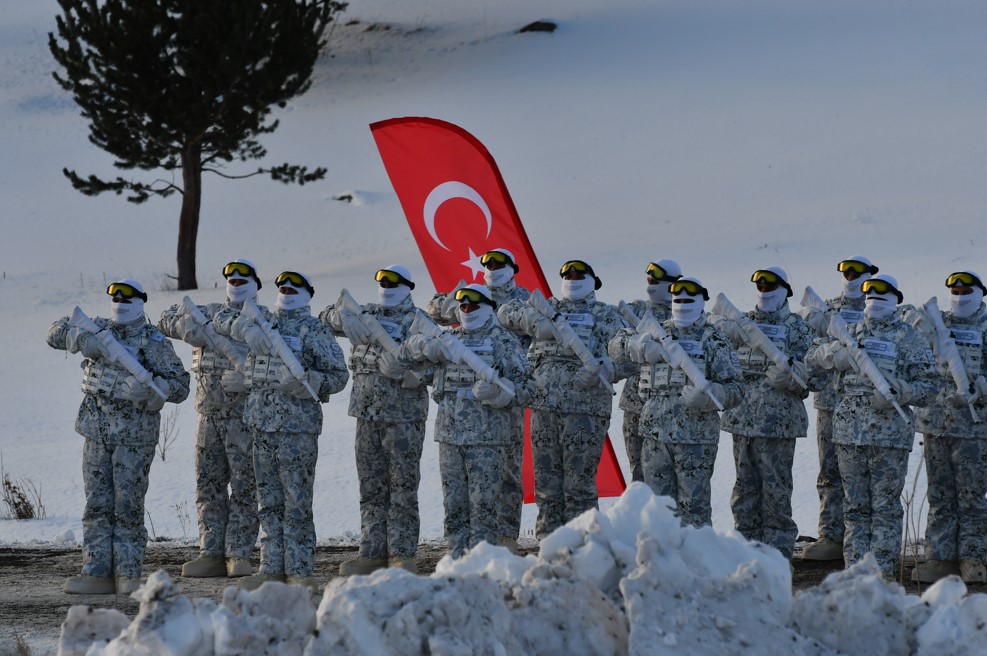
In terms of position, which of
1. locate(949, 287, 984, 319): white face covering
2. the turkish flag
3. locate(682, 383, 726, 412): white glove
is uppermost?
the turkish flag

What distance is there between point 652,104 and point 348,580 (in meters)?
37.5

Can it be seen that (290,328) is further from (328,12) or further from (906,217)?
(906,217)

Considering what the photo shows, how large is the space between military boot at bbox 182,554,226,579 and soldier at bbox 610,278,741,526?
10.1 feet

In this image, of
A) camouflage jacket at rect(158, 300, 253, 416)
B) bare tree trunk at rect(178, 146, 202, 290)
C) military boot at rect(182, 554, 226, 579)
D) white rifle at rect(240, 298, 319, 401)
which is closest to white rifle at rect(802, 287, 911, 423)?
white rifle at rect(240, 298, 319, 401)

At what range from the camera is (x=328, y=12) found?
2766 centimetres

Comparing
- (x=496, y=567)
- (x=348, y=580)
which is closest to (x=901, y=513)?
(x=496, y=567)

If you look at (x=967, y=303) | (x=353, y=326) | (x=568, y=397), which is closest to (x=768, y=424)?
(x=568, y=397)

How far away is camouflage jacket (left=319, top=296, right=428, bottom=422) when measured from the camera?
11000mm

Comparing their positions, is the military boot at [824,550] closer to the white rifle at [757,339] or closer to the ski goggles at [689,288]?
the white rifle at [757,339]

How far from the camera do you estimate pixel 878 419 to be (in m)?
10.0

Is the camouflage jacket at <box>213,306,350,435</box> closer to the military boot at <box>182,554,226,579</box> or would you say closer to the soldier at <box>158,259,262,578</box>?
the soldier at <box>158,259,262,578</box>

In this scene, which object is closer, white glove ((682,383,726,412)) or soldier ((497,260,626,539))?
white glove ((682,383,726,412))

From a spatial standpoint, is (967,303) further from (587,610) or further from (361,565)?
(587,610)

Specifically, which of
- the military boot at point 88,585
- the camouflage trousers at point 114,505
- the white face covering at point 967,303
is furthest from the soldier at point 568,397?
the military boot at point 88,585
